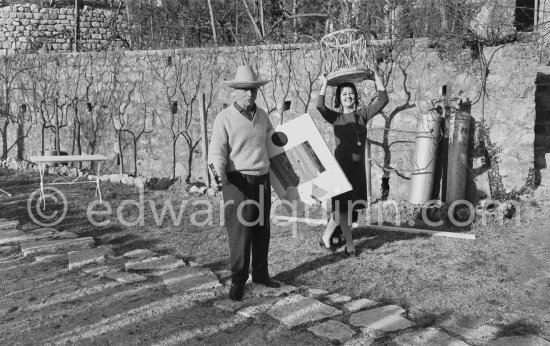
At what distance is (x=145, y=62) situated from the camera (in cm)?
964

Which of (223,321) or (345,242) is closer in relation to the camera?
(223,321)

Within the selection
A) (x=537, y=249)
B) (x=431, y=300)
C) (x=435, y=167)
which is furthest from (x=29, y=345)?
(x=435, y=167)

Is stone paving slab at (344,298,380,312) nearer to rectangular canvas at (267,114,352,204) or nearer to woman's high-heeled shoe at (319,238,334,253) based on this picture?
rectangular canvas at (267,114,352,204)

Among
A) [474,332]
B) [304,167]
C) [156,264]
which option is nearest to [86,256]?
[156,264]

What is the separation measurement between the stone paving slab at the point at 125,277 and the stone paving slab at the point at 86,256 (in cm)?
41

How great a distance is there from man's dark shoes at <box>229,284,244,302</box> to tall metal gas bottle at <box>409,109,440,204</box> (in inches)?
136

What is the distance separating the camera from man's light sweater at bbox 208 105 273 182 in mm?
4004

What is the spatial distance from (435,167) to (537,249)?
6.39ft

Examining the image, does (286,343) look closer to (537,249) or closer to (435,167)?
(537,249)

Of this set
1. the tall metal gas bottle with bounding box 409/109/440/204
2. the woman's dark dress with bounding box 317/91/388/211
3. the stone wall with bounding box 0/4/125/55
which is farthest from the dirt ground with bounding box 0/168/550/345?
the stone wall with bounding box 0/4/125/55

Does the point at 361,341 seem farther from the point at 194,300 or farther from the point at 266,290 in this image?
the point at 194,300

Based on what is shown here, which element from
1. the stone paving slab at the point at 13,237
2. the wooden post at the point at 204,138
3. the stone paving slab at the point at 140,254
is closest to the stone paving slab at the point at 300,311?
the stone paving slab at the point at 140,254

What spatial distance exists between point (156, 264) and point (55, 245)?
119 centimetres

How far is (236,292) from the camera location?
161 inches
